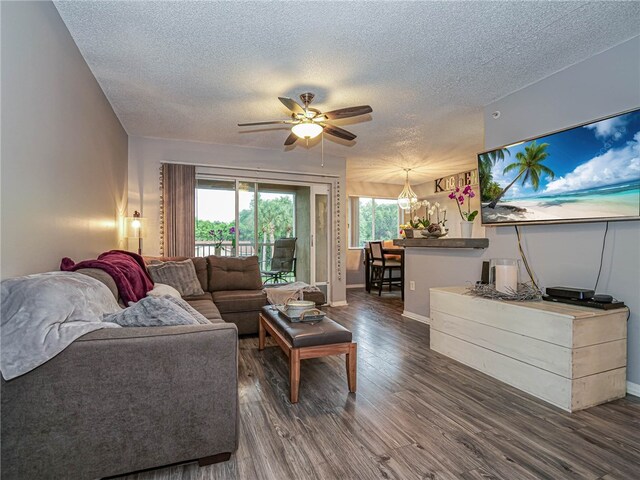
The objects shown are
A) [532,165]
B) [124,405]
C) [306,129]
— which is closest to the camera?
[124,405]

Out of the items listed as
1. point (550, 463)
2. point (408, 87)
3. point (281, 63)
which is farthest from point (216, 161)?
point (550, 463)

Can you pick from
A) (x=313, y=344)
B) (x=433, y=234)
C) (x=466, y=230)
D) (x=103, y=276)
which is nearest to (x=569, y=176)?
(x=466, y=230)

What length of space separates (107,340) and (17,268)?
680mm

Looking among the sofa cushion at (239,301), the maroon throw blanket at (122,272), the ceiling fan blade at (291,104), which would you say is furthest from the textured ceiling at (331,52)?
the sofa cushion at (239,301)

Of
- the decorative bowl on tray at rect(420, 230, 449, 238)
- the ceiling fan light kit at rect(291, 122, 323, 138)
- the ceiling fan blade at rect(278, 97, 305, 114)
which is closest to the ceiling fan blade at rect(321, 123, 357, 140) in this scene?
the ceiling fan light kit at rect(291, 122, 323, 138)

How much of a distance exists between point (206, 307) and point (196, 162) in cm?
255

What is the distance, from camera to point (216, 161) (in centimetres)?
495

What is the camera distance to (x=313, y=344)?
2266 millimetres

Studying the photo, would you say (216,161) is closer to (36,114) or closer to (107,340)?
(36,114)

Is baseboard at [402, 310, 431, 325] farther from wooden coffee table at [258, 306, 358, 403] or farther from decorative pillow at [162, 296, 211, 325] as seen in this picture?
decorative pillow at [162, 296, 211, 325]

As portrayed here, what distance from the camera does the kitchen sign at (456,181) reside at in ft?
21.3

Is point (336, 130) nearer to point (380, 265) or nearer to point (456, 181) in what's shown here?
point (380, 265)

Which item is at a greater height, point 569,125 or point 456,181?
point 456,181

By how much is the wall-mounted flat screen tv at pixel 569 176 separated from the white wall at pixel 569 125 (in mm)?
158
